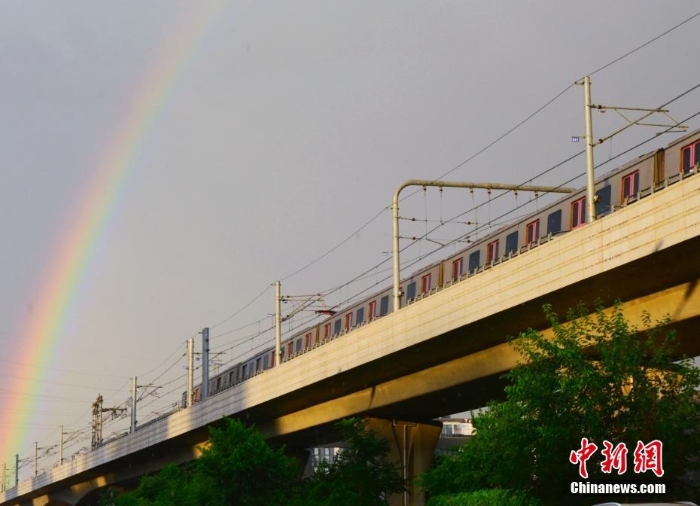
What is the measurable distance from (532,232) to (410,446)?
16435 millimetres

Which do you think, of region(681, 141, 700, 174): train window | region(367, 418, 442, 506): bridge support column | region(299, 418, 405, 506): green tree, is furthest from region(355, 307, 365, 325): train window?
region(681, 141, 700, 174): train window

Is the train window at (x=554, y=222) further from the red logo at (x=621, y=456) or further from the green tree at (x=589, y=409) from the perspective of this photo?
the red logo at (x=621, y=456)

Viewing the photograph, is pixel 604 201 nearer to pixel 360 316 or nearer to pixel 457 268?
pixel 457 268

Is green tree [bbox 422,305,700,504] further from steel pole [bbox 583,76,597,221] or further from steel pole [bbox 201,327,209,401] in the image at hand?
steel pole [bbox 201,327,209,401]

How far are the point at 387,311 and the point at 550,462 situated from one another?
30.6 meters

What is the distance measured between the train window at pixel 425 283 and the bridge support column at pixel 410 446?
6.61m

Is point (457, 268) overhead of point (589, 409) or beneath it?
overhead

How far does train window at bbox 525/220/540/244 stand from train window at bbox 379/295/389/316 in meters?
13.1

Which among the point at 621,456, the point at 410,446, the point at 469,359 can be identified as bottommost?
the point at 621,456

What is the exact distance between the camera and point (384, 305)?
57.3 m

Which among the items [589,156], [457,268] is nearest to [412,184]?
[457,268]

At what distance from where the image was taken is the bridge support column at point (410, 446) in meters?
55.3

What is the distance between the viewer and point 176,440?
8000 cm

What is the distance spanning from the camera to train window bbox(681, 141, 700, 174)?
110ft
